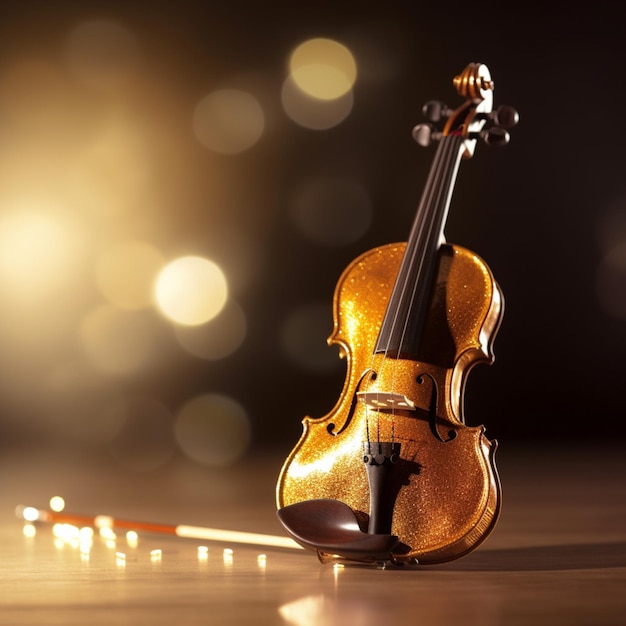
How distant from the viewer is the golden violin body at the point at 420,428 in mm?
1885

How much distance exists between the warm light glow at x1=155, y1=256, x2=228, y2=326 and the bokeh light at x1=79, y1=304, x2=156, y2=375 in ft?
0.46

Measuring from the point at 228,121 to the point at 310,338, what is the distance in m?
1.09

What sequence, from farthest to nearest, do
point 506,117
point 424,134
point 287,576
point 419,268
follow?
point 424,134, point 506,117, point 419,268, point 287,576

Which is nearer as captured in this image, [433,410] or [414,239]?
[433,410]

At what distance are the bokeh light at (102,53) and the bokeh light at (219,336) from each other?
120 cm

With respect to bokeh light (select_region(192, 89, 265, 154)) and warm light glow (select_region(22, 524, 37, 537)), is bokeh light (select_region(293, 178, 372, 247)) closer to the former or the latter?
bokeh light (select_region(192, 89, 265, 154))

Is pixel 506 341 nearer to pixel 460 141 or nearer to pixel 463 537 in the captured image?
pixel 460 141

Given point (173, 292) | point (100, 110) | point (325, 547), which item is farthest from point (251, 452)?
point (325, 547)

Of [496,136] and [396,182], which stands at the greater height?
[396,182]

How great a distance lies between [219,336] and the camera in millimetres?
4910

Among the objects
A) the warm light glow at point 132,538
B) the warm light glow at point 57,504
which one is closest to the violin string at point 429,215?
the warm light glow at point 132,538

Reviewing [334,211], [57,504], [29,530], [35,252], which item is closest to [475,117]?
[29,530]

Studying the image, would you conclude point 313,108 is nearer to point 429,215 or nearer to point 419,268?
point 429,215

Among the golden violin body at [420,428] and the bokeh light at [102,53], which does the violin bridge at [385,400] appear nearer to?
the golden violin body at [420,428]
